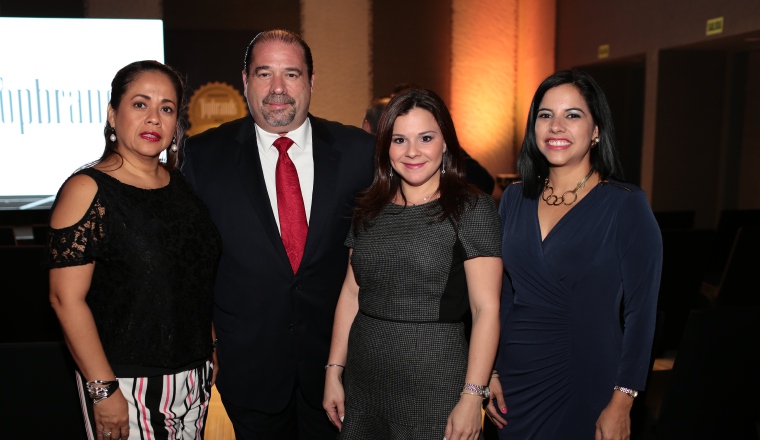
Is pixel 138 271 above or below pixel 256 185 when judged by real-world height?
below

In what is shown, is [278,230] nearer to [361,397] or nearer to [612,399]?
[361,397]

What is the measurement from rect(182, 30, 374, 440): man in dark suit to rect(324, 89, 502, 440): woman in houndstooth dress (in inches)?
12.1

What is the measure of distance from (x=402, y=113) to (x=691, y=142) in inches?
187

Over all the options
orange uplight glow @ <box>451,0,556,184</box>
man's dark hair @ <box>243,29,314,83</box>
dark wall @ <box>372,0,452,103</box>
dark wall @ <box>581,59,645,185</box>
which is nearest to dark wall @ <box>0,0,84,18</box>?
dark wall @ <box>372,0,452,103</box>

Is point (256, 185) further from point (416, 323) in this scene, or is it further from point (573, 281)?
point (573, 281)

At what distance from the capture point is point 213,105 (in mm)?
6434

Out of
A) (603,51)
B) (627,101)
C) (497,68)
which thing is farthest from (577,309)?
(497,68)

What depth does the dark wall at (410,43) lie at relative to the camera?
22.3 ft

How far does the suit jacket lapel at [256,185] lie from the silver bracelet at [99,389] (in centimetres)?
64

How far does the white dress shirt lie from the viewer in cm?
209

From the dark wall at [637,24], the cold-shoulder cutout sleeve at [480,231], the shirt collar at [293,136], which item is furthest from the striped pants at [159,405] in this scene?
the dark wall at [637,24]

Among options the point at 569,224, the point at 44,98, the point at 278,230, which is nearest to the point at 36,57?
the point at 44,98

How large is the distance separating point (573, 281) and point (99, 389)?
135cm

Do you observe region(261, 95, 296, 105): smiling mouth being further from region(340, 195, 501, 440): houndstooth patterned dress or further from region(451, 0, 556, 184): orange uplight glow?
region(451, 0, 556, 184): orange uplight glow
